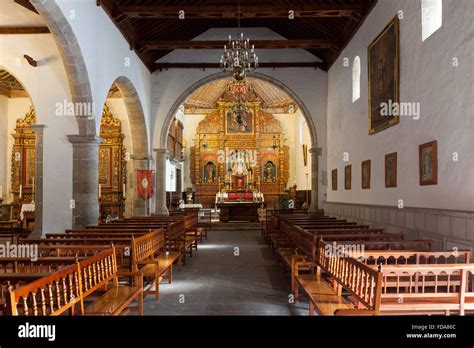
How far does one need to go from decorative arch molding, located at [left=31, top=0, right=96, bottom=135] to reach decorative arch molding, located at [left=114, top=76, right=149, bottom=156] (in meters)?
3.25

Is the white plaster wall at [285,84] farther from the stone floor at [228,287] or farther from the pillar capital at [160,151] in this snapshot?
the stone floor at [228,287]

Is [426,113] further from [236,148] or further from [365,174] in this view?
[236,148]

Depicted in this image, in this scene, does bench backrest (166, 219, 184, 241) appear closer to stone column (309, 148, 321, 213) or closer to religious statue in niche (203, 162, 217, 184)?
stone column (309, 148, 321, 213)

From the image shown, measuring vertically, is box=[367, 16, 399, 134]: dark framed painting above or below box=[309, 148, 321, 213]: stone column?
above

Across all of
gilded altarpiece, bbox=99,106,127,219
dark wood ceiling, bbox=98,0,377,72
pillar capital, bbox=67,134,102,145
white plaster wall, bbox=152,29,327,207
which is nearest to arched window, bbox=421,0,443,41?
dark wood ceiling, bbox=98,0,377,72

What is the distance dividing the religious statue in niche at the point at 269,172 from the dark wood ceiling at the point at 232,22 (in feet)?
37.4

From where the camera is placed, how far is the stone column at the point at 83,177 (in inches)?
407

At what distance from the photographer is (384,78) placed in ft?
31.9

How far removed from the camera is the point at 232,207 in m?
19.9

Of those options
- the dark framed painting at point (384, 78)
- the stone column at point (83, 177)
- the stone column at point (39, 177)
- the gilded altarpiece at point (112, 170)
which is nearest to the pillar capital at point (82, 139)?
the stone column at point (83, 177)

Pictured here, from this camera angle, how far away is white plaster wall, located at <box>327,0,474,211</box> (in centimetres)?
613

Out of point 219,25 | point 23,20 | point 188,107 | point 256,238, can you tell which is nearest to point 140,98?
point 219,25

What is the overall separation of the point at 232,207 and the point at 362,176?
9.26 metres

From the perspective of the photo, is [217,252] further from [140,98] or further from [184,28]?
[184,28]
